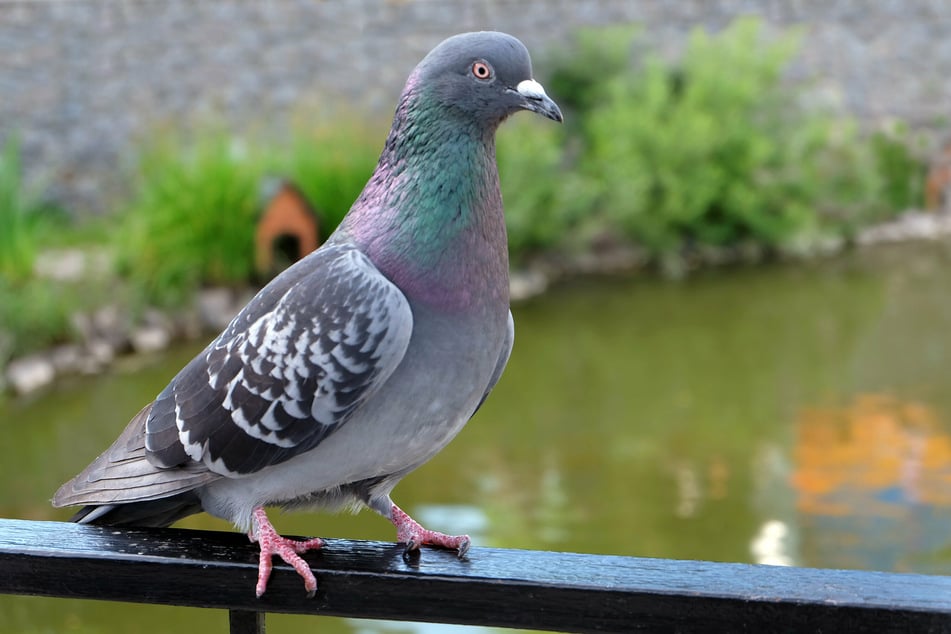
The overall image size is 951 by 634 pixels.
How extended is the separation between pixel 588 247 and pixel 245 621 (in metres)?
7.51

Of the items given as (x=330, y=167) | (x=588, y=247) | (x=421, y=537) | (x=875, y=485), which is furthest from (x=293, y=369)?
(x=588, y=247)

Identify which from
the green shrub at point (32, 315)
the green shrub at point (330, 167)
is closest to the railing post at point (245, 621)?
the green shrub at point (32, 315)

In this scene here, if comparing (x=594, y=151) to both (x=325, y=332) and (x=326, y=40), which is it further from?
(x=325, y=332)

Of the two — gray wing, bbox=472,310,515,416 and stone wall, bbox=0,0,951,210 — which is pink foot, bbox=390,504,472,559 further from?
stone wall, bbox=0,0,951,210

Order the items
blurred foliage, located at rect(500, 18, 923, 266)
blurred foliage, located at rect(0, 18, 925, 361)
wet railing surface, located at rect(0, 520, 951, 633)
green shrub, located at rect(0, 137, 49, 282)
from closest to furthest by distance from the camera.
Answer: wet railing surface, located at rect(0, 520, 951, 633), green shrub, located at rect(0, 137, 49, 282), blurred foliage, located at rect(0, 18, 925, 361), blurred foliage, located at rect(500, 18, 923, 266)

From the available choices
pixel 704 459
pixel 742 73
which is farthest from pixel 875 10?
pixel 704 459

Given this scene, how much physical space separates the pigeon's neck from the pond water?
8.94 feet

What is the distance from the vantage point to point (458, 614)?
1257 millimetres

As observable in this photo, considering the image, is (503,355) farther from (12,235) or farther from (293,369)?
(12,235)

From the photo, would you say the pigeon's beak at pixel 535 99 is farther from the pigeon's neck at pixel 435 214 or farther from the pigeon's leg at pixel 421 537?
the pigeon's leg at pixel 421 537

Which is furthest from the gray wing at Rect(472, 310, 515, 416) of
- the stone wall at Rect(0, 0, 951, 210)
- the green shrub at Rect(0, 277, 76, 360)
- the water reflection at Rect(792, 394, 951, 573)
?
the stone wall at Rect(0, 0, 951, 210)

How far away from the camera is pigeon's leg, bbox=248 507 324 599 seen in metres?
1.28

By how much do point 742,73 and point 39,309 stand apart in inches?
221

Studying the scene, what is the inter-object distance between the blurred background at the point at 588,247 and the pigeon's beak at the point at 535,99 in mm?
2835
